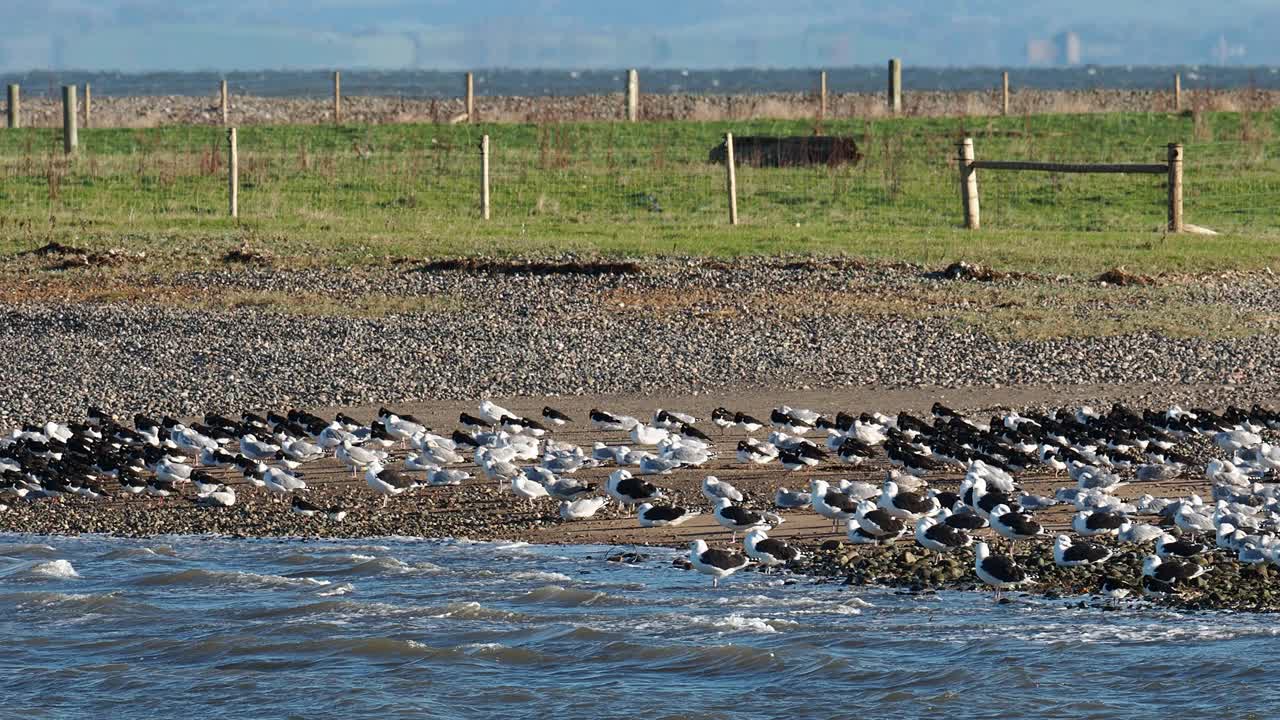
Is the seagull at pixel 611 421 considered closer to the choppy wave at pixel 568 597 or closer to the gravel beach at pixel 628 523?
the gravel beach at pixel 628 523

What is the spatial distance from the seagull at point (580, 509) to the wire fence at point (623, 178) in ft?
55.8

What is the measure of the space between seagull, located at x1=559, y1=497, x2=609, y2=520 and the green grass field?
14252mm

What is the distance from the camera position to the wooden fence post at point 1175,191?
2966 centimetres

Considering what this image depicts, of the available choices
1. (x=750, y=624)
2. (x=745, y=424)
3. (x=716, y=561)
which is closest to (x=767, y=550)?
(x=716, y=561)

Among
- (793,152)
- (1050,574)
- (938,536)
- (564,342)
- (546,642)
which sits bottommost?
(546,642)

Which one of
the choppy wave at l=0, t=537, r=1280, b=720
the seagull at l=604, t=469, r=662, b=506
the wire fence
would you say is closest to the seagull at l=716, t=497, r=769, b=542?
the choppy wave at l=0, t=537, r=1280, b=720

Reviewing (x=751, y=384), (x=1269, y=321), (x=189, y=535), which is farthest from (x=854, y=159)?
(x=189, y=535)

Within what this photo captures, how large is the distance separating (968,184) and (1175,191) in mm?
3341

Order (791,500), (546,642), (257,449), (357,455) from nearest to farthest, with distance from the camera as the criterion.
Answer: (546,642) → (791,500) → (357,455) → (257,449)

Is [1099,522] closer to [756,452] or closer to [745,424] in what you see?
[756,452]

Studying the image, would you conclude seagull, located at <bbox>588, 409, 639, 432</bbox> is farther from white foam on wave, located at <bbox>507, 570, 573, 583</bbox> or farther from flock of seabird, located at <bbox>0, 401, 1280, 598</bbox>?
white foam on wave, located at <bbox>507, 570, 573, 583</bbox>

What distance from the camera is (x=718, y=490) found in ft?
44.4

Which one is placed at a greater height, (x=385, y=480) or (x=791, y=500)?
(x=385, y=480)

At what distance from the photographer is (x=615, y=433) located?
16.6 meters
